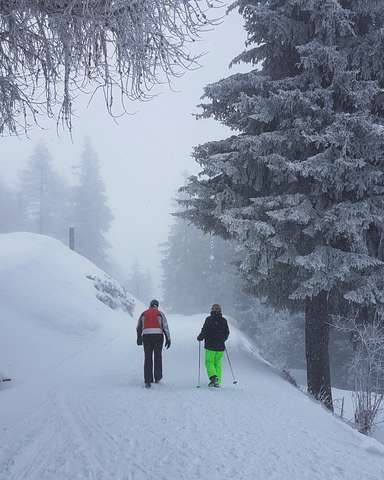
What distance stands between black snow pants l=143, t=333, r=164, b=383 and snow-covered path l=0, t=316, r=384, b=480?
0.27 meters

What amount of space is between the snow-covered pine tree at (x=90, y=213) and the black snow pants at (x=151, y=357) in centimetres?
3548

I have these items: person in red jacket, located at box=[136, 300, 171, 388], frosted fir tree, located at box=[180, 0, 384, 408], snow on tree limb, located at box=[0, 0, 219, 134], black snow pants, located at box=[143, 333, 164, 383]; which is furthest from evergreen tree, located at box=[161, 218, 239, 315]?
snow on tree limb, located at box=[0, 0, 219, 134]

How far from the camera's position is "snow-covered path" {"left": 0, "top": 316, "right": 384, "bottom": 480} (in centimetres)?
408

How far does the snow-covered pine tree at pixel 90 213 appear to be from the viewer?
4356 cm

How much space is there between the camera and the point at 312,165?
340 inches

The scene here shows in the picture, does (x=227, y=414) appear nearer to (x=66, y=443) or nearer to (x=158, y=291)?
(x=66, y=443)

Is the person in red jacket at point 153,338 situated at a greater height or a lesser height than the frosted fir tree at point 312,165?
lesser

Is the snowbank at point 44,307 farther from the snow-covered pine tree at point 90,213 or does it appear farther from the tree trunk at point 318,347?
the snow-covered pine tree at point 90,213

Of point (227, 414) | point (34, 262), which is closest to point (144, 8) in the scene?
point (227, 414)

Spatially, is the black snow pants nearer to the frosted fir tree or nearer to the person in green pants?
the person in green pants

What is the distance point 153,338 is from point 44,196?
43197mm

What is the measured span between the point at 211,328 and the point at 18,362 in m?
4.90

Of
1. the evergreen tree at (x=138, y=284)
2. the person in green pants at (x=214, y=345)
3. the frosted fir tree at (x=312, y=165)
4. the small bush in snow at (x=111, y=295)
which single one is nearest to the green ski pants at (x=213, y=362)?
the person in green pants at (x=214, y=345)

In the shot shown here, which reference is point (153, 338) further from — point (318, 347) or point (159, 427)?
point (318, 347)
